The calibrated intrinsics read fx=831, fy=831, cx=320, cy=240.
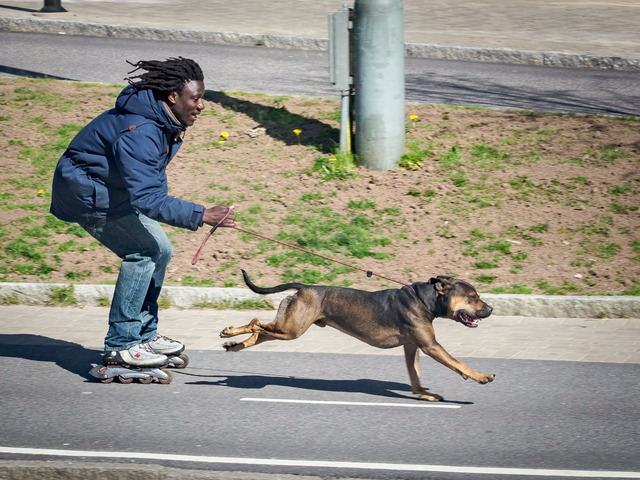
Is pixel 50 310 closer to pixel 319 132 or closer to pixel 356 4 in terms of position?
pixel 319 132

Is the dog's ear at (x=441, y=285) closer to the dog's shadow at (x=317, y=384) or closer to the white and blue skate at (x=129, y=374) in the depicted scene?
the dog's shadow at (x=317, y=384)

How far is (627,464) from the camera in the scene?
4.97 metres

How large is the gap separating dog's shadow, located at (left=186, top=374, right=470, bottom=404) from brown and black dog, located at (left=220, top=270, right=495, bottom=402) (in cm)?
28

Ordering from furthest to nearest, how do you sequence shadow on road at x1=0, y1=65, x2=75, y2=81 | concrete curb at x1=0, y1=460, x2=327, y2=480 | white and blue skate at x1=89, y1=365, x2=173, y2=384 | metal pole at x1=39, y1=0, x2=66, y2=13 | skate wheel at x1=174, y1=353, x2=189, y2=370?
1. metal pole at x1=39, y1=0, x2=66, y2=13
2. shadow on road at x1=0, y1=65, x2=75, y2=81
3. skate wheel at x1=174, y1=353, x2=189, y2=370
4. white and blue skate at x1=89, y1=365, x2=173, y2=384
5. concrete curb at x1=0, y1=460, x2=327, y2=480

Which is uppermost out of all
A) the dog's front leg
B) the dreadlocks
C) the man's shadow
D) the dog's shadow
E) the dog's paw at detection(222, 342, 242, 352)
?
the dreadlocks

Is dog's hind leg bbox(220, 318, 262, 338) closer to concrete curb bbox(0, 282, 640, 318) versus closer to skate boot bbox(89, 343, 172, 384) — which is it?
skate boot bbox(89, 343, 172, 384)

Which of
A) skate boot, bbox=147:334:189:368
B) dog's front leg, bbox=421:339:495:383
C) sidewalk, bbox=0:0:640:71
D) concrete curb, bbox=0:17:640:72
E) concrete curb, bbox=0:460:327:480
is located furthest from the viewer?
sidewalk, bbox=0:0:640:71

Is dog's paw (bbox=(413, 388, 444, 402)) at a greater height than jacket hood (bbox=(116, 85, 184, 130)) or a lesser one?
lesser

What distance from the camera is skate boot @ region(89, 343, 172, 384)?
636cm

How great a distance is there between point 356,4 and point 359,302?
541 centimetres

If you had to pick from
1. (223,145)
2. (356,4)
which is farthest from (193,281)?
(356,4)

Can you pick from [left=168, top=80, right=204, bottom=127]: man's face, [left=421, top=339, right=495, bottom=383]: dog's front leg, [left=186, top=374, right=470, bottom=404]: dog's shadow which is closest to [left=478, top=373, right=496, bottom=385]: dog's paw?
[left=421, top=339, right=495, bottom=383]: dog's front leg

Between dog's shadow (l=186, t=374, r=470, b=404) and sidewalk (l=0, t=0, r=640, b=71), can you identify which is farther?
sidewalk (l=0, t=0, r=640, b=71)

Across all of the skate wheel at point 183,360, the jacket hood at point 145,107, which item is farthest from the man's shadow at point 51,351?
the jacket hood at point 145,107
